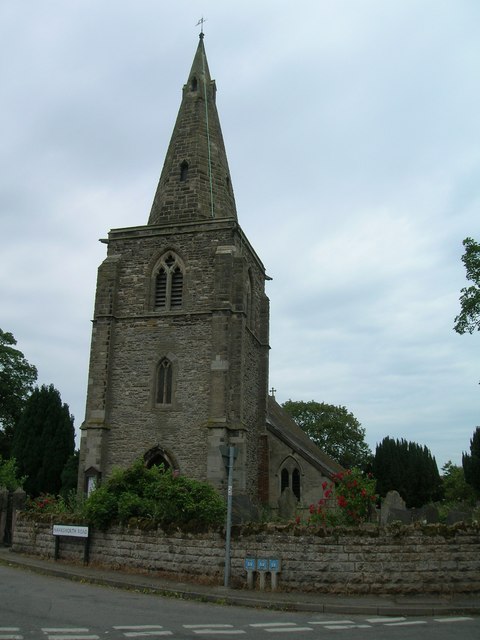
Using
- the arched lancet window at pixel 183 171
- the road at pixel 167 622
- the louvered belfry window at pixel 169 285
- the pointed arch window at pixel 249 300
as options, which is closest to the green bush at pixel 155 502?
the road at pixel 167 622

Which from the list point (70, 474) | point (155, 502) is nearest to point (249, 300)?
point (70, 474)

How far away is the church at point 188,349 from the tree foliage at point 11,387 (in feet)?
68.6

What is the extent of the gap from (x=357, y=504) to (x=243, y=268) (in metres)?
14.4

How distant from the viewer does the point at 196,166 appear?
28906 mm

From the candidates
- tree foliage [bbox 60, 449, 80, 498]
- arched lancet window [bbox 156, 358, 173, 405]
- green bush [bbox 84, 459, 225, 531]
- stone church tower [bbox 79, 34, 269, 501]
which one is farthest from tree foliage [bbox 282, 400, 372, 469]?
green bush [bbox 84, 459, 225, 531]

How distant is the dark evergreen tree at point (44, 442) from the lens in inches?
1433

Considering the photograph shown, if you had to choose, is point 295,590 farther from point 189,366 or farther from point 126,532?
point 189,366

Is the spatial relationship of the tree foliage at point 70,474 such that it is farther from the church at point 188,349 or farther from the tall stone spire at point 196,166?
the tall stone spire at point 196,166

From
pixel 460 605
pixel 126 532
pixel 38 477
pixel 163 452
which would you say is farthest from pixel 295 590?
pixel 38 477

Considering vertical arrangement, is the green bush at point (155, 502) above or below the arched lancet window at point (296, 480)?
below

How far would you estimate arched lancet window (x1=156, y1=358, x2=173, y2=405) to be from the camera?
25.8 metres

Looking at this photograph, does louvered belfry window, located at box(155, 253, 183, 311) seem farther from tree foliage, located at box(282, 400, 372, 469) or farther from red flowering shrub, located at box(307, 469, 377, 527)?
tree foliage, located at box(282, 400, 372, 469)

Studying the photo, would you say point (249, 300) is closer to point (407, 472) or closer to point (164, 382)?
point (164, 382)

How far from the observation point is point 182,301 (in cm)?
2658
